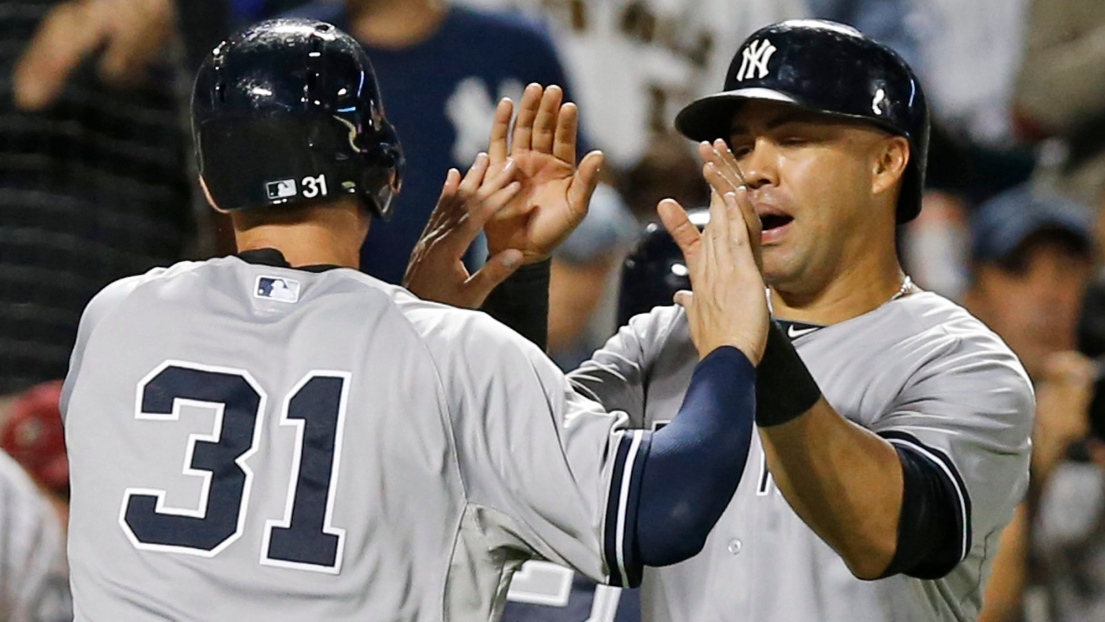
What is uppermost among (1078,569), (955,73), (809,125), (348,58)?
(348,58)

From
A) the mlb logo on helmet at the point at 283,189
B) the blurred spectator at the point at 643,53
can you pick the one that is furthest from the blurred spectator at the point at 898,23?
the mlb logo on helmet at the point at 283,189

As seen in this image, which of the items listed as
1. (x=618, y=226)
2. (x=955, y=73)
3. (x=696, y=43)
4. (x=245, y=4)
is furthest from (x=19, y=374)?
(x=955, y=73)

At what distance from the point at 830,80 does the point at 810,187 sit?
6.3 inches

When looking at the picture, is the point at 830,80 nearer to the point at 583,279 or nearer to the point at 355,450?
the point at 355,450

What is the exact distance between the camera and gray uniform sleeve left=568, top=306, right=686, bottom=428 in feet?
8.22

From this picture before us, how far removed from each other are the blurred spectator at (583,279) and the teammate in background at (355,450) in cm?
276

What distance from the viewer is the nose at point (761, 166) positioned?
246 cm

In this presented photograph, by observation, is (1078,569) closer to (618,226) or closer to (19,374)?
(618,226)

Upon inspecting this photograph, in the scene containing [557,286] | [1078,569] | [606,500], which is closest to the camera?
[606,500]

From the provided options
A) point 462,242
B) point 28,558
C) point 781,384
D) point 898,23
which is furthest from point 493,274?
point 898,23

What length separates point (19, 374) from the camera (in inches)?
176

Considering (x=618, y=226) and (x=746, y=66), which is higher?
(x=746, y=66)

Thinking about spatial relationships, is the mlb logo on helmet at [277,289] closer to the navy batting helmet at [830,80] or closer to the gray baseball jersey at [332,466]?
the gray baseball jersey at [332,466]

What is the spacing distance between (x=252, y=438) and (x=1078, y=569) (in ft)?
9.65
